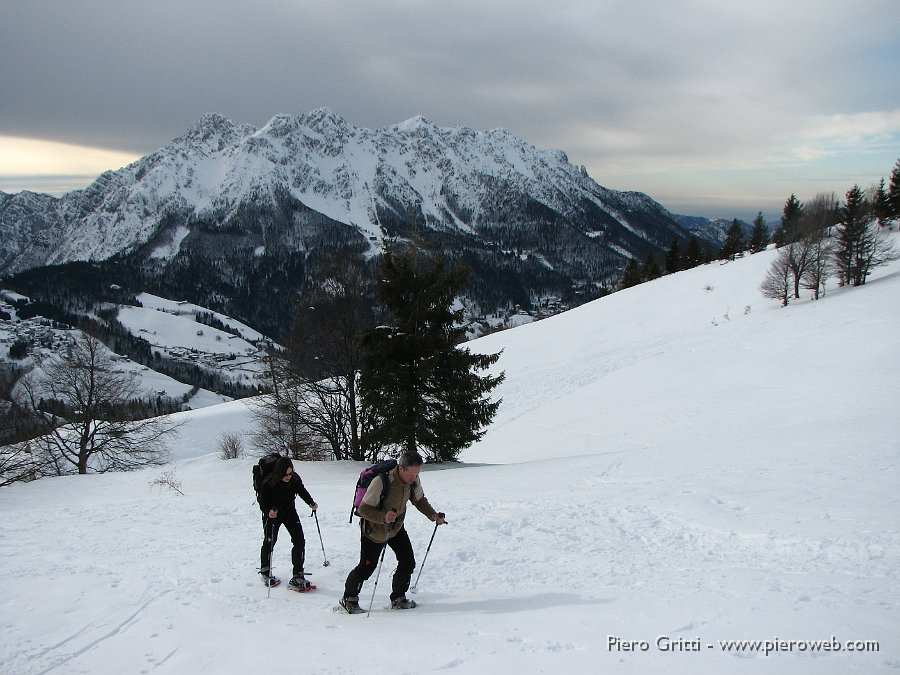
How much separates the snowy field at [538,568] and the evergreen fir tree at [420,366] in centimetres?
140

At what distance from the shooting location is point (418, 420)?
1507 centimetres

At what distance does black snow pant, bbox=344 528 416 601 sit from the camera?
17.6 feet

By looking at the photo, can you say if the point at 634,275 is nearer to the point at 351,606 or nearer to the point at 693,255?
the point at 693,255

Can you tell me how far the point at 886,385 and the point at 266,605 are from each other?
1934 centimetres

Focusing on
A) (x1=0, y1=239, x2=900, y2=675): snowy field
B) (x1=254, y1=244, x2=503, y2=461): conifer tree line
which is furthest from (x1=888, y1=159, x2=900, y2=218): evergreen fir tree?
(x1=254, y1=244, x2=503, y2=461): conifer tree line

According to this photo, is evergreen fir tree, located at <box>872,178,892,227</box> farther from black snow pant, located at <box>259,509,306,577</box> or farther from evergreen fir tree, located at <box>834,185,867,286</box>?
black snow pant, located at <box>259,509,306,577</box>

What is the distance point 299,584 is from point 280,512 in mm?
869

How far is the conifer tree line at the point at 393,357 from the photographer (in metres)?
14.9

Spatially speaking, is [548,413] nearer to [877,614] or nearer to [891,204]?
[877,614]

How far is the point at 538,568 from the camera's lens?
21.0ft

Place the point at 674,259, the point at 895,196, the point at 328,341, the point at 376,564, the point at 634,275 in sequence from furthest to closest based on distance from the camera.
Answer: the point at 674,259
the point at 634,275
the point at 895,196
the point at 328,341
the point at 376,564

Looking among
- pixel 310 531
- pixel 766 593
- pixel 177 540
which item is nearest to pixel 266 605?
pixel 310 531

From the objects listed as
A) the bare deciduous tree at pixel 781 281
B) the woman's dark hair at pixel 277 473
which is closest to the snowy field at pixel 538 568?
the woman's dark hair at pixel 277 473

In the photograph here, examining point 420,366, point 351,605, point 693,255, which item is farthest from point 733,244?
point 351,605
